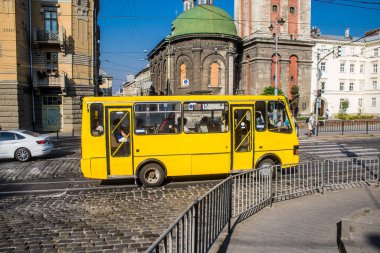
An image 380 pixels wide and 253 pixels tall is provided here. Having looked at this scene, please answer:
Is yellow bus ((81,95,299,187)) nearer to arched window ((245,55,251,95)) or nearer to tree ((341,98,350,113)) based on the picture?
arched window ((245,55,251,95))

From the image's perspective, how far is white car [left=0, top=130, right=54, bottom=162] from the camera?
15625 millimetres

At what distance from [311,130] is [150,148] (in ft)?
63.4

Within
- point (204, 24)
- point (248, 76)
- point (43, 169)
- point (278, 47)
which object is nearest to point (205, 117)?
point (43, 169)

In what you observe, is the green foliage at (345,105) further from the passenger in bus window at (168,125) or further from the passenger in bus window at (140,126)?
the passenger in bus window at (140,126)

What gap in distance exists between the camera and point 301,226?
6879 mm

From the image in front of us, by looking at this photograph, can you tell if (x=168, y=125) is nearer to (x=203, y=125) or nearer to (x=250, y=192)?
(x=203, y=125)

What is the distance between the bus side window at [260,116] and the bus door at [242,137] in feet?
0.72

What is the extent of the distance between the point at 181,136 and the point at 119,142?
204 centimetres

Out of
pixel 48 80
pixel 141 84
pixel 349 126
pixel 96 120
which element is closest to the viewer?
pixel 96 120

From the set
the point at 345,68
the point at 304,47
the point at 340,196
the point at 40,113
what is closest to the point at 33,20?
the point at 40,113

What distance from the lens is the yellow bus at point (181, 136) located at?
34.0ft

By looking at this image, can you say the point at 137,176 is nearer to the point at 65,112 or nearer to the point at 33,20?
the point at 65,112

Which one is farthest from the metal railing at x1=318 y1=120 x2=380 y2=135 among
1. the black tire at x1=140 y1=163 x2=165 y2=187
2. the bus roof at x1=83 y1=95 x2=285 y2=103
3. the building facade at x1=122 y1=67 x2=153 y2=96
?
the building facade at x1=122 y1=67 x2=153 y2=96

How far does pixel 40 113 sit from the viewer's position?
31422mm
